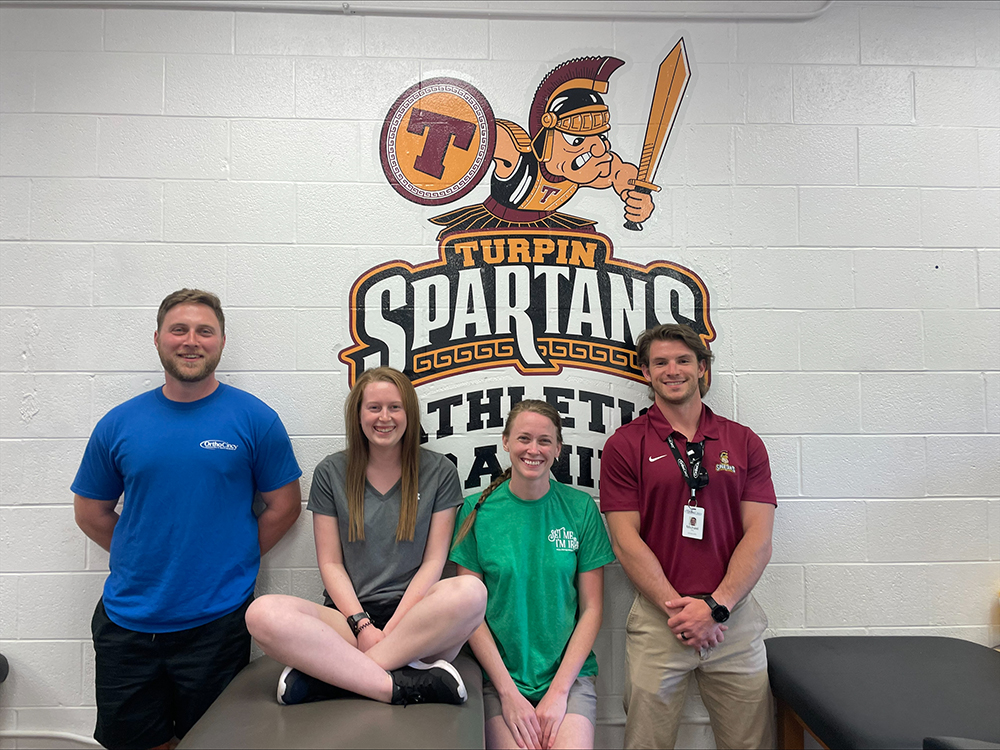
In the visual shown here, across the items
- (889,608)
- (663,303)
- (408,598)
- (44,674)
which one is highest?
(663,303)

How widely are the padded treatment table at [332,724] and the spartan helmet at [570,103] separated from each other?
2.02m

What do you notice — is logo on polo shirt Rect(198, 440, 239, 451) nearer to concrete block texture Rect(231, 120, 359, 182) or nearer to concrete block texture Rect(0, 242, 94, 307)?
concrete block texture Rect(0, 242, 94, 307)

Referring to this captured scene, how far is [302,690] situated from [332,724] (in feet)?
0.64

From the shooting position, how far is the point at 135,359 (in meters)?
2.46

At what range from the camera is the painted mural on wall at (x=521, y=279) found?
2.49 m

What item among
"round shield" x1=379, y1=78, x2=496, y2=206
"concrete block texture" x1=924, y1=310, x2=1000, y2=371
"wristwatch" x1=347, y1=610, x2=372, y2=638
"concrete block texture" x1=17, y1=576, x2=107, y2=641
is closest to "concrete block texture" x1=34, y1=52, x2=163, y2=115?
"round shield" x1=379, y1=78, x2=496, y2=206

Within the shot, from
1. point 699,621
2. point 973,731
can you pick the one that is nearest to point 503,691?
point 699,621

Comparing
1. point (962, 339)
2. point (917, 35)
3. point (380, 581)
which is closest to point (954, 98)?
point (917, 35)

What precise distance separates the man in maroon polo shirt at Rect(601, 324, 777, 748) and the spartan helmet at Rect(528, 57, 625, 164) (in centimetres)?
89

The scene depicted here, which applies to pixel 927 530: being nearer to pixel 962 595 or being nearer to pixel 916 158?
pixel 962 595

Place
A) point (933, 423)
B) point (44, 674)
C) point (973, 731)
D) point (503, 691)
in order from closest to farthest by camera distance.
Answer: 1. point (973, 731)
2. point (503, 691)
3. point (44, 674)
4. point (933, 423)

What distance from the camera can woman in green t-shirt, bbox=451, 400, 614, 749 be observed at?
2.14m

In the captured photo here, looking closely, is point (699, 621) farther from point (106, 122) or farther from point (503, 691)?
point (106, 122)

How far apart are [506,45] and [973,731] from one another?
9.21 feet
